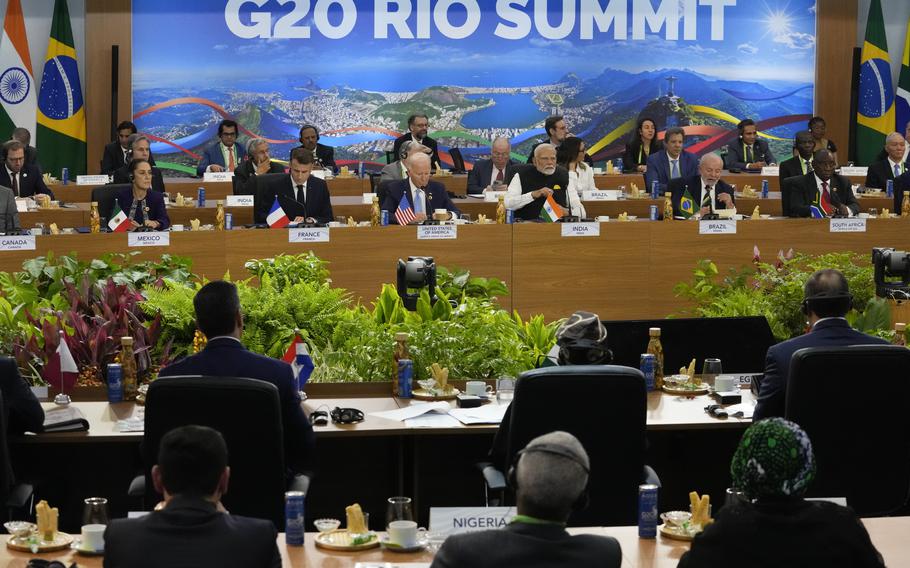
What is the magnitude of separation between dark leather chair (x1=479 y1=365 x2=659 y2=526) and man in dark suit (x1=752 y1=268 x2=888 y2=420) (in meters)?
0.61

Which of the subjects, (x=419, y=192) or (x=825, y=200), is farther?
(x=825, y=200)

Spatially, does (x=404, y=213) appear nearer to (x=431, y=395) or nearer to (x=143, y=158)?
(x=143, y=158)

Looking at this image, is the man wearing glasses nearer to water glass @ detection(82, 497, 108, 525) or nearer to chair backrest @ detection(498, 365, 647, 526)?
chair backrest @ detection(498, 365, 647, 526)

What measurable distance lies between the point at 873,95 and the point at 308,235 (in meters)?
9.02

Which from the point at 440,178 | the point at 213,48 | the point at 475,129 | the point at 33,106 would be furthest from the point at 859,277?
the point at 33,106

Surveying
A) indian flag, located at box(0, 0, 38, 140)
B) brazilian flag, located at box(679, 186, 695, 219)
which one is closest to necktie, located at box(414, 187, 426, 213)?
brazilian flag, located at box(679, 186, 695, 219)

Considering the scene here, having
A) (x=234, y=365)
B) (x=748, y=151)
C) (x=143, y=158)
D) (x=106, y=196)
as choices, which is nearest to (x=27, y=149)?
(x=143, y=158)

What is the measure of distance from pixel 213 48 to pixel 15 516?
424 inches

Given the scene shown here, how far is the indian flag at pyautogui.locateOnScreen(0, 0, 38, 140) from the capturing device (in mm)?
14453

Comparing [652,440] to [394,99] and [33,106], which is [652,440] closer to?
[394,99]

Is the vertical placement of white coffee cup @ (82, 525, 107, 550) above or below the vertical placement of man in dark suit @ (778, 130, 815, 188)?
below

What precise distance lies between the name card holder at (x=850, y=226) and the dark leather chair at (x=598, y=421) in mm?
5742

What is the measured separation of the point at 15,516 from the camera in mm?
4496

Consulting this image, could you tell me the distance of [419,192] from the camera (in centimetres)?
971
